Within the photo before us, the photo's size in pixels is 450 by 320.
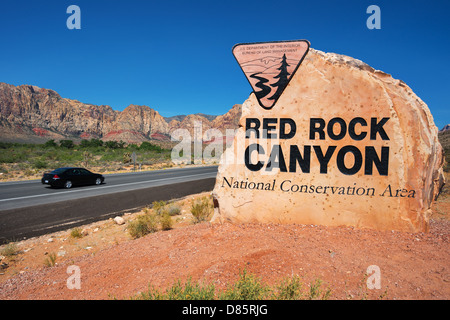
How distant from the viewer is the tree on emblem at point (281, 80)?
5875 mm

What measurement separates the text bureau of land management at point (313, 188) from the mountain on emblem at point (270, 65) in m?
1.63

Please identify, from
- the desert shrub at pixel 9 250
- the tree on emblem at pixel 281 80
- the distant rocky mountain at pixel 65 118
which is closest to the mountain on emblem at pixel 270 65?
the tree on emblem at pixel 281 80

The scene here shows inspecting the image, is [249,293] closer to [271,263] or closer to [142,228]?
[271,263]

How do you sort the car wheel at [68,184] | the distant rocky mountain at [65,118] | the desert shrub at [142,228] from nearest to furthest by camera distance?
the desert shrub at [142,228] < the car wheel at [68,184] < the distant rocky mountain at [65,118]

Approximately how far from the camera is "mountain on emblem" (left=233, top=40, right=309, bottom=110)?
5.83m

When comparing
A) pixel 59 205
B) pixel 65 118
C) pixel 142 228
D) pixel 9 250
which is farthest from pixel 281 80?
pixel 65 118

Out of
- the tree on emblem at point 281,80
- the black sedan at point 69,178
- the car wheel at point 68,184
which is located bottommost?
the car wheel at point 68,184

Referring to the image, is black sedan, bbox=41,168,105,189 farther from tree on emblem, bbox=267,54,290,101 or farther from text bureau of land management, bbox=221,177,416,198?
tree on emblem, bbox=267,54,290,101

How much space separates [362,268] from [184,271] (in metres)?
2.56

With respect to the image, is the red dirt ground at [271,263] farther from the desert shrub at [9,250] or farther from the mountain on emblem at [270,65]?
the mountain on emblem at [270,65]

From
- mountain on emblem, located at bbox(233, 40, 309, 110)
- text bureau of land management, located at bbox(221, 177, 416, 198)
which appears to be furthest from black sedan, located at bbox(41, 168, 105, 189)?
mountain on emblem, located at bbox(233, 40, 309, 110)

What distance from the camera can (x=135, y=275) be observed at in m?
4.46
